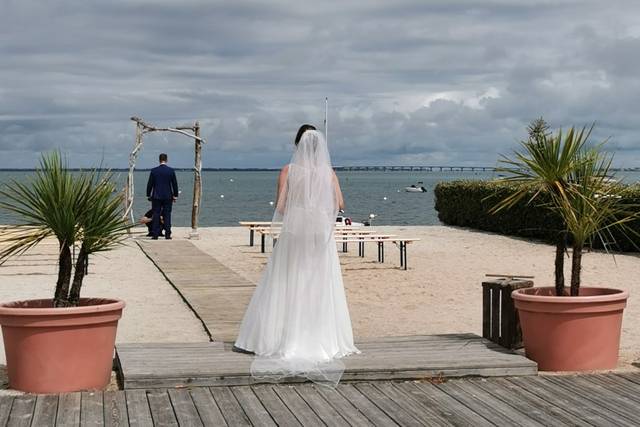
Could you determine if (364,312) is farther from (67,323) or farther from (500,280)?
(67,323)

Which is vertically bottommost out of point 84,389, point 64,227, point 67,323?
point 84,389

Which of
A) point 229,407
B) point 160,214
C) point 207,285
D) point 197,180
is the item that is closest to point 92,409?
point 229,407

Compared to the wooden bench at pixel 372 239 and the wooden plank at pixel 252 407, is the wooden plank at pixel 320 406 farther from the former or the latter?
the wooden bench at pixel 372 239

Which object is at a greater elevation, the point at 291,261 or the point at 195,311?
the point at 291,261

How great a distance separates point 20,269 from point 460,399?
1091 cm

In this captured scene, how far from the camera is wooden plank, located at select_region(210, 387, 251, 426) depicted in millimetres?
5937

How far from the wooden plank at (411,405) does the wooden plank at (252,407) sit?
0.88m

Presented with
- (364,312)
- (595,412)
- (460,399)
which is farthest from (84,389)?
(364,312)

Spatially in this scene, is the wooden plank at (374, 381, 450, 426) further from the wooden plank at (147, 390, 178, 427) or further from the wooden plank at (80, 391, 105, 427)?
the wooden plank at (80, 391, 105, 427)

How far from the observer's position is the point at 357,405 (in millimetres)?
6363

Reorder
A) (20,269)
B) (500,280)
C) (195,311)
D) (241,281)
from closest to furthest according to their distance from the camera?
(500,280)
(195,311)
(241,281)
(20,269)

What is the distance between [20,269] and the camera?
51.9ft

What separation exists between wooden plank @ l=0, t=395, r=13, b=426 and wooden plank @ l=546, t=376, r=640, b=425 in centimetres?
368

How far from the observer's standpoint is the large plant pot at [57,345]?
6.53m
